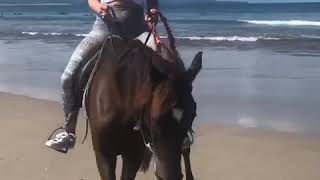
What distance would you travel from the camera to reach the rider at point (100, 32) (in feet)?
20.2

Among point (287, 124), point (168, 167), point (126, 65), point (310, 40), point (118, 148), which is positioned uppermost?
point (126, 65)

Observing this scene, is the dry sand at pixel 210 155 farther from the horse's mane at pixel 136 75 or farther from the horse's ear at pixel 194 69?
the horse's ear at pixel 194 69

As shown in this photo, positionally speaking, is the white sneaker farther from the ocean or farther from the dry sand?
the ocean

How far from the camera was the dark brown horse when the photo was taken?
4.56 metres

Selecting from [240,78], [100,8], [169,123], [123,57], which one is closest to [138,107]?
[169,123]

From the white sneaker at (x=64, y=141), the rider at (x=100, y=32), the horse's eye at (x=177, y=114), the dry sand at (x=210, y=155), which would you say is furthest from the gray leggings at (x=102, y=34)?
the dry sand at (x=210, y=155)

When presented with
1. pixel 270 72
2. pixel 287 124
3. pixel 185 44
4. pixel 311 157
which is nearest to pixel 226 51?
pixel 185 44

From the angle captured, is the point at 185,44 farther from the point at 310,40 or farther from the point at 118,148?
the point at 118,148

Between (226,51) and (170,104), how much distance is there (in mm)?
18793

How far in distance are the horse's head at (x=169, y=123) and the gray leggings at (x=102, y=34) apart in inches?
59.6

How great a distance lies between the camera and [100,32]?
252 inches

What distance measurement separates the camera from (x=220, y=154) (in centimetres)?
922

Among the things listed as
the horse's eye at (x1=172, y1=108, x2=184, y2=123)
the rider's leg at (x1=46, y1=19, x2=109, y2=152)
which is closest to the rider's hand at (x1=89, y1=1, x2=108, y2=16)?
the rider's leg at (x1=46, y1=19, x2=109, y2=152)

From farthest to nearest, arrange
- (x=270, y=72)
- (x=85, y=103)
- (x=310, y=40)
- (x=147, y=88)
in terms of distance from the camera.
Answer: (x=310, y=40), (x=270, y=72), (x=85, y=103), (x=147, y=88)
